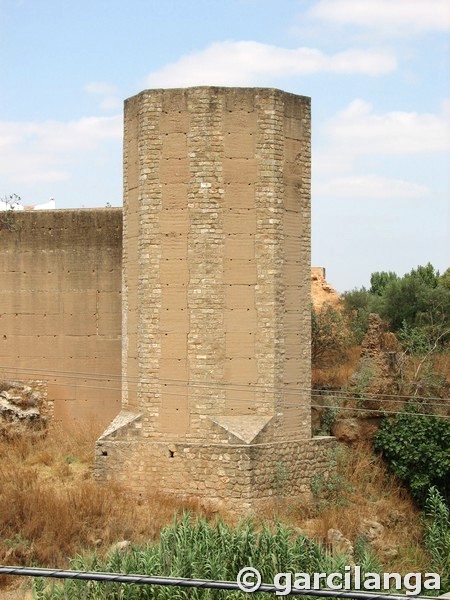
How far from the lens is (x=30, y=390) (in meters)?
19.0

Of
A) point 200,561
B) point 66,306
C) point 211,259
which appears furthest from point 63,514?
point 66,306

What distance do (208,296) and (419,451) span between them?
5205mm

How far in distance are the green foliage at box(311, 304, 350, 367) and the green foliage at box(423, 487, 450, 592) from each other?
5866mm

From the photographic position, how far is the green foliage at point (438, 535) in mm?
14895

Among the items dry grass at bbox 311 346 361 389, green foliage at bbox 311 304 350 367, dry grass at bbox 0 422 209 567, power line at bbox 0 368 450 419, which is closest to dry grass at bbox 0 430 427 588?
dry grass at bbox 0 422 209 567

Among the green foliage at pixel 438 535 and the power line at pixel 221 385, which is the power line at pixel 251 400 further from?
the green foliage at pixel 438 535

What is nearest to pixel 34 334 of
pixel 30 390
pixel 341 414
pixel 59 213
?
pixel 30 390

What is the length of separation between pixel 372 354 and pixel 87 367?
6258 mm

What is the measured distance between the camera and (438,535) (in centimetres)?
1538

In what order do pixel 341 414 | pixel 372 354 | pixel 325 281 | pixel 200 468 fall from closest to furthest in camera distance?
pixel 200 468
pixel 341 414
pixel 372 354
pixel 325 281

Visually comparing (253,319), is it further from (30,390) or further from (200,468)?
(30,390)

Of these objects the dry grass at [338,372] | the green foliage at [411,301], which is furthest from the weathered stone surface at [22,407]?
the green foliage at [411,301]

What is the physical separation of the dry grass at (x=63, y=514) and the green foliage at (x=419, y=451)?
15.3ft

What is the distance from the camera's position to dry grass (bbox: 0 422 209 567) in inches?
532
